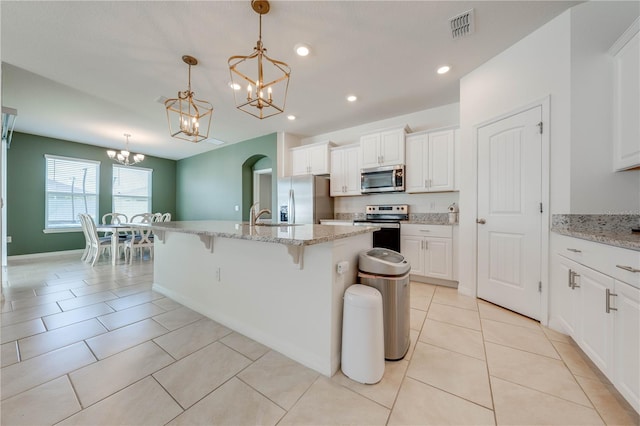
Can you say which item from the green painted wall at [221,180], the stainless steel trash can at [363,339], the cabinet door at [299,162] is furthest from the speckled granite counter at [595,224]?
the green painted wall at [221,180]

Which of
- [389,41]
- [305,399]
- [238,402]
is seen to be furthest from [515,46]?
[238,402]

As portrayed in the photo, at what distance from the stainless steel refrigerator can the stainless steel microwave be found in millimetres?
836

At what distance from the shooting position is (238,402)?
4.19ft

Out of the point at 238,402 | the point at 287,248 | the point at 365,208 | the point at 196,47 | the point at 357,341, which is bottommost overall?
the point at 238,402

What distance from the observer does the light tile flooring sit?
1.19 m

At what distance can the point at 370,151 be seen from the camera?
158 inches

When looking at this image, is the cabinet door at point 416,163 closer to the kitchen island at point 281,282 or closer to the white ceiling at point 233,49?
the white ceiling at point 233,49

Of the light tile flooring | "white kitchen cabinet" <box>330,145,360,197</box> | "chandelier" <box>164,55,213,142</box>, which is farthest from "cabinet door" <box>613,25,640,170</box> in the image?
"chandelier" <box>164,55,213,142</box>

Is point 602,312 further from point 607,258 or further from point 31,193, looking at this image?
point 31,193

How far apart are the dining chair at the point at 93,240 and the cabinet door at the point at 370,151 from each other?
5.17m

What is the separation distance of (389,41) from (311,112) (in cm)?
188

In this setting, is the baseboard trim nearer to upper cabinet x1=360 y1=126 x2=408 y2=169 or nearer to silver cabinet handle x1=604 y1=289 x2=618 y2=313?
upper cabinet x1=360 y1=126 x2=408 y2=169

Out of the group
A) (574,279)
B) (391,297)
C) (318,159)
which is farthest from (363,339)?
(318,159)

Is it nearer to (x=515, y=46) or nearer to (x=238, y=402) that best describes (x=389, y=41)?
(x=515, y=46)
